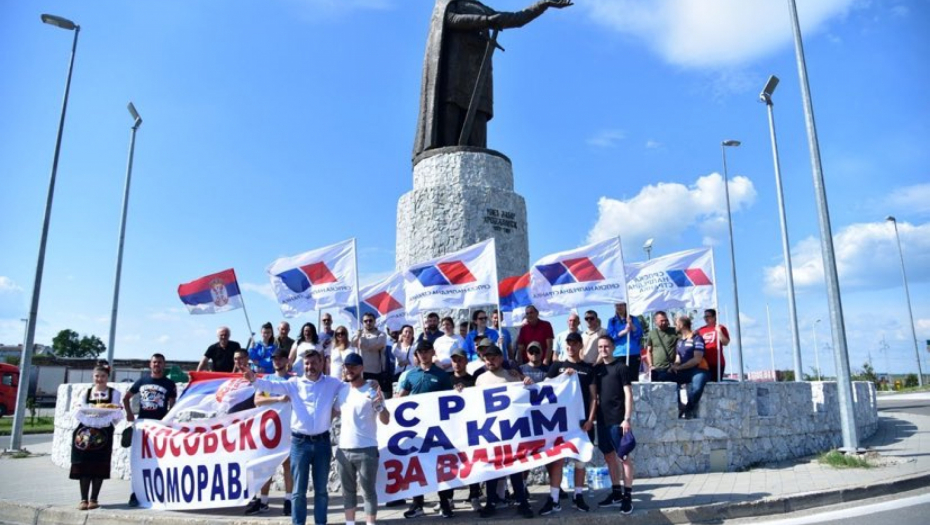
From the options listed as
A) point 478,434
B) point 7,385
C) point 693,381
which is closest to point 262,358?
point 478,434

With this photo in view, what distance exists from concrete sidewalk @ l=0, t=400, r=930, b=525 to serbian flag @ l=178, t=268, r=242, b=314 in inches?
116

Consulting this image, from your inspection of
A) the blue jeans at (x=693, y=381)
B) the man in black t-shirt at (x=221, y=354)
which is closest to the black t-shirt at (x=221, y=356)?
the man in black t-shirt at (x=221, y=354)

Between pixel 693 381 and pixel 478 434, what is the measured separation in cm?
371

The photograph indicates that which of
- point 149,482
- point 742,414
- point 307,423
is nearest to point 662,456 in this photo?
point 742,414

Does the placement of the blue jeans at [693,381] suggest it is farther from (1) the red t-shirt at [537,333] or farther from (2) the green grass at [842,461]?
(2) the green grass at [842,461]

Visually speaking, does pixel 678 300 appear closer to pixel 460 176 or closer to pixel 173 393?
pixel 460 176

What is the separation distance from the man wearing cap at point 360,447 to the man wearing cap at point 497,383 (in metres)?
1.38

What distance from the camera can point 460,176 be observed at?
14219 mm

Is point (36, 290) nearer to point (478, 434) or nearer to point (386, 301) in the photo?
point (386, 301)

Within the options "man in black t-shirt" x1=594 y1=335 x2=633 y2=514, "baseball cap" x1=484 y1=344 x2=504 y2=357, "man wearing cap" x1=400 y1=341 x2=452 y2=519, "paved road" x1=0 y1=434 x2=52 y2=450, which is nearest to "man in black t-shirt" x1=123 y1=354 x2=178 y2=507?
"man wearing cap" x1=400 y1=341 x2=452 y2=519

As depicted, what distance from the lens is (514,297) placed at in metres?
11.1

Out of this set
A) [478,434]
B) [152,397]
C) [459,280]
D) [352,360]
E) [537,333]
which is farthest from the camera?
[459,280]

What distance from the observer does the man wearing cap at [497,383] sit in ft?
21.0

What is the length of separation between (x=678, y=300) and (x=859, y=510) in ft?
13.0
